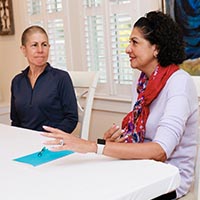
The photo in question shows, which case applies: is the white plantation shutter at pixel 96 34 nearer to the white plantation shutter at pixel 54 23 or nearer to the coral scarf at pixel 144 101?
the white plantation shutter at pixel 54 23

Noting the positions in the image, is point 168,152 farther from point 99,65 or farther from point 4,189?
point 99,65

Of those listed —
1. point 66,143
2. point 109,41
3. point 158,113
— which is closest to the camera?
point 66,143

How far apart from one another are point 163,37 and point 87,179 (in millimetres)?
845

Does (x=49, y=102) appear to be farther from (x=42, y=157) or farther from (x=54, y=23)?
(x=54, y=23)

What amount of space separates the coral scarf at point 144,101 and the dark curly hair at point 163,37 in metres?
0.05

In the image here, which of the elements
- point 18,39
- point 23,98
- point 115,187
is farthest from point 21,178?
point 18,39

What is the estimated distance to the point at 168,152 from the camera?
155cm

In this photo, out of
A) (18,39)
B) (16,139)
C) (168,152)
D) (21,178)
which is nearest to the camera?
(21,178)

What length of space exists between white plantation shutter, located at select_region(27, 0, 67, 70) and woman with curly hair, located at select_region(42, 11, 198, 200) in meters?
1.59

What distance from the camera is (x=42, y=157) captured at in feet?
4.99

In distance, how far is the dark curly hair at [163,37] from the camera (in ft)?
5.99

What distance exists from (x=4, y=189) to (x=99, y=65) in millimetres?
2030

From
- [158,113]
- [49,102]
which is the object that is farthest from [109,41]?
[158,113]

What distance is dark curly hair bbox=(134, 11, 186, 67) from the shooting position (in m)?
1.83
